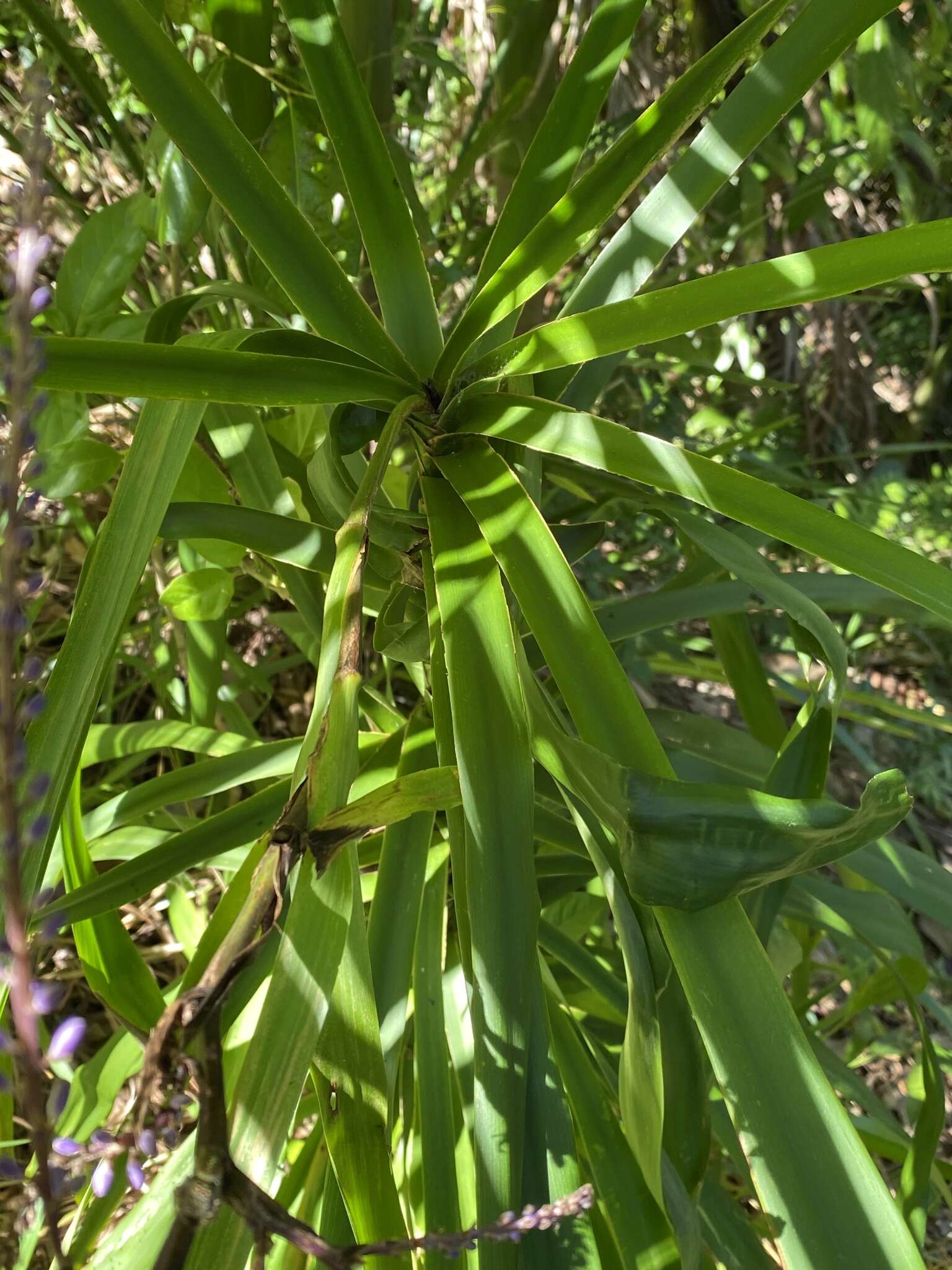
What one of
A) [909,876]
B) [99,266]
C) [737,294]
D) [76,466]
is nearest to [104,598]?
[76,466]

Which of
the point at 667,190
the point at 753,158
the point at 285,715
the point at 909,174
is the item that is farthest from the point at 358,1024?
the point at 909,174

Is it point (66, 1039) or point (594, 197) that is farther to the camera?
point (594, 197)

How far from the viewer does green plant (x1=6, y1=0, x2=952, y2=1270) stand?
0.27m

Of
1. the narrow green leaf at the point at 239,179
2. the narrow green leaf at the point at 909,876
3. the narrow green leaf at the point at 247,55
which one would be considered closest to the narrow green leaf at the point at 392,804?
the narrow green leaf at the point at 239,179

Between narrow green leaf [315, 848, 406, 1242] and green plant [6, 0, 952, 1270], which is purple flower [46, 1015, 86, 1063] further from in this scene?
narrow green leaf [315, 848, 406, 1242]

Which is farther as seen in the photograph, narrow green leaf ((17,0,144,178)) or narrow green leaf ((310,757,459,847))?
narrow green leaf ((17,0,144,178))

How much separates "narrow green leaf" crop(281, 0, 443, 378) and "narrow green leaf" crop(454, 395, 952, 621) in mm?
107

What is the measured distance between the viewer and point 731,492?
366 mm

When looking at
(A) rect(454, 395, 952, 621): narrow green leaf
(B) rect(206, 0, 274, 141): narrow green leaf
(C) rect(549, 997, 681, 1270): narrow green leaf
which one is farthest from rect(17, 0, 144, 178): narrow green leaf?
(C) rect(549, 997, 681, 1270): narrow green leaf

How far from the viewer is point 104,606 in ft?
1.20

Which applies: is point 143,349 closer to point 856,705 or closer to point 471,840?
point 471,840

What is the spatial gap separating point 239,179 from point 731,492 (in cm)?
28

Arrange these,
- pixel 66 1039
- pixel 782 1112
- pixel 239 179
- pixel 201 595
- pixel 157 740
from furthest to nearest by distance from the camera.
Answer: pixel 157 740
pixel 201 595
pixel 239 179
pixel 782 1112
pixel 66 1039

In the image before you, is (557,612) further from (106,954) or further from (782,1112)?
(106,954)
